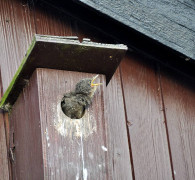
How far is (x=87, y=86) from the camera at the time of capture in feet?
8.67

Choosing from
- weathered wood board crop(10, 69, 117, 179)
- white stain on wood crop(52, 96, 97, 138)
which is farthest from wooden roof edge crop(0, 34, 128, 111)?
white stain on wood crop(52, 96, 97, 138)

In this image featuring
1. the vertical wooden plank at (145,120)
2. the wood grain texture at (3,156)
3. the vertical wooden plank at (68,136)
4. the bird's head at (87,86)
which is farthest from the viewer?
the vertical wooden plank at (145,120)

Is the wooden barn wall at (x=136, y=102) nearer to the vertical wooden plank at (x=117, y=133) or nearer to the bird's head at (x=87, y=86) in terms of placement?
the vertical wooden plank at (x=117, y=133)

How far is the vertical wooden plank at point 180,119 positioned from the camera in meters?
3.20

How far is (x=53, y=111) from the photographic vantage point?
2.60 m

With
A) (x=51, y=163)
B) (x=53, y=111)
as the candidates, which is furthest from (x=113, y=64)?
(x=51, y=163)

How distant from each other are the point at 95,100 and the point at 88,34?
2.16ft

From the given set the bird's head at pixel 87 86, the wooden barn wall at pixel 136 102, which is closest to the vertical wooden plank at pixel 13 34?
the wooden barn wall at pixel 136 102

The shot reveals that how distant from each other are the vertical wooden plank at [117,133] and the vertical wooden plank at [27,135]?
16.1 inches

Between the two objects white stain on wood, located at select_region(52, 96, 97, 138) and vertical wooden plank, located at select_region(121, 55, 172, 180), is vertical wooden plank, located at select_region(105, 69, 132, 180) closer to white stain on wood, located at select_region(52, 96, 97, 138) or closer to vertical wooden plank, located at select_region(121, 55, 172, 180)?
vertical wooden plank, located at select_region(121, 55, 172, 180)

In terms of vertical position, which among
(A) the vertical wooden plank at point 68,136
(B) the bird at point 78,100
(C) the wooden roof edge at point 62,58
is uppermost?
(C) the wooden roof edge at point 62,58

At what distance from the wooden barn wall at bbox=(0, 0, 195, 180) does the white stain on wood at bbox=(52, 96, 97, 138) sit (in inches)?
13.4

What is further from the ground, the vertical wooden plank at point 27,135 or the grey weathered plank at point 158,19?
the grey weathered plank at point 158,19

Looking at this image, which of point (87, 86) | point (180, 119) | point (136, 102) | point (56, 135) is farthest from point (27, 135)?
point (180, 119)
